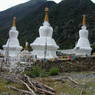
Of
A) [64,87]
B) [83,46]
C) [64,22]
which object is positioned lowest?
[64,87]

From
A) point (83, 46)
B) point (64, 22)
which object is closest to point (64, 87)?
point (83, 46)

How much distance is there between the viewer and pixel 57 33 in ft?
245

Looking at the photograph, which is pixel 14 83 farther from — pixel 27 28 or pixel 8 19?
pixel 8 19

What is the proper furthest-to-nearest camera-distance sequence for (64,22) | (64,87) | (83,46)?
(64,22) → (83,46) → (64,87)

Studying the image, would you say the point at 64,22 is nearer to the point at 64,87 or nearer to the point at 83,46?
the point at 83,46

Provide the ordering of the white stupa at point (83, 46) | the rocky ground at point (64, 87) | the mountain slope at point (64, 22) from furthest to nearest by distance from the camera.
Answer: the mountain slope at point (64, 22), the white stupa at point (83, 46), the rocky ground at point (64, 87)

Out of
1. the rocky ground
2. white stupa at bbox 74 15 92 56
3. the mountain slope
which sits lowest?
the rocky ground

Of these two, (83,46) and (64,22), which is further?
(64,22)

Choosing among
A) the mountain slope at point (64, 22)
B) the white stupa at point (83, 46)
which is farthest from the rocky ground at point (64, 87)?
the mountain slope at point (64, 22)

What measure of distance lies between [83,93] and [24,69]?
7.67 metres

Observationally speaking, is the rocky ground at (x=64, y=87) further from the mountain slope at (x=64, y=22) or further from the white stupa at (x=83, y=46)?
the mountain slope at (x=64, y=22)

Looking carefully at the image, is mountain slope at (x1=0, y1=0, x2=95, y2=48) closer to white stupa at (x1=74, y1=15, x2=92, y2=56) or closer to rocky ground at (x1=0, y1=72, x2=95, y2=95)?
white stupa at (x1=74, y1=15, x2=92, y2=56)

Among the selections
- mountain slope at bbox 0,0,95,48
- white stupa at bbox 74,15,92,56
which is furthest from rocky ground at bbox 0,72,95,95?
mountain slope at bbox 0,0,95,48

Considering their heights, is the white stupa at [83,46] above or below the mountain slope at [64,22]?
below
